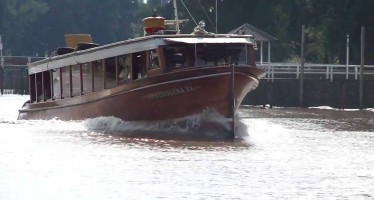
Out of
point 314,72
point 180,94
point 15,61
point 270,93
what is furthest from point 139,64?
point 15,61

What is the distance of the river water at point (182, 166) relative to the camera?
57.6ft

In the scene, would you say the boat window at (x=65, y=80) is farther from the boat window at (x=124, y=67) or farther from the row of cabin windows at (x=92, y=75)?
the boat window at (x=124, y=67)

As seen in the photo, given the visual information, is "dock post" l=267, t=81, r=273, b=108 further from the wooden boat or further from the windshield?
the windshield

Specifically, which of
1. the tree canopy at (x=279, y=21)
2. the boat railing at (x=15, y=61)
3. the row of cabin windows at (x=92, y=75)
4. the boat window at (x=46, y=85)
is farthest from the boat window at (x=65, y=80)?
the boat railing at (x=15, y=61)

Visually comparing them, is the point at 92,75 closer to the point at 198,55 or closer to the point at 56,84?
the point at 56,84

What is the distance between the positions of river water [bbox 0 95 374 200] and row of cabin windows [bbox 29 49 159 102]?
1.41m

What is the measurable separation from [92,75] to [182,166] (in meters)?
10.6

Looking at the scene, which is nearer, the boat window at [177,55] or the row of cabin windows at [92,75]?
the boat window at [177,55]

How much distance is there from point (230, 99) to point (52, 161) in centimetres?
711

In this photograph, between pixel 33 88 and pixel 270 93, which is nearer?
pixel 33 88

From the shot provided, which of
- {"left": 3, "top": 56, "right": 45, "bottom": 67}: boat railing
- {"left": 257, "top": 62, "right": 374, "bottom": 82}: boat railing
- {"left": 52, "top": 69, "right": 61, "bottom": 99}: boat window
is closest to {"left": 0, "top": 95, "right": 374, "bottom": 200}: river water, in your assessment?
{"left": 52, "top": 69, "right": 61, "bottom": 99}: boat window

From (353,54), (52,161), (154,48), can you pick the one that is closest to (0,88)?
(353,54)

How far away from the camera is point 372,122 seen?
1459 inches

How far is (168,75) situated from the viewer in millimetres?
27000
